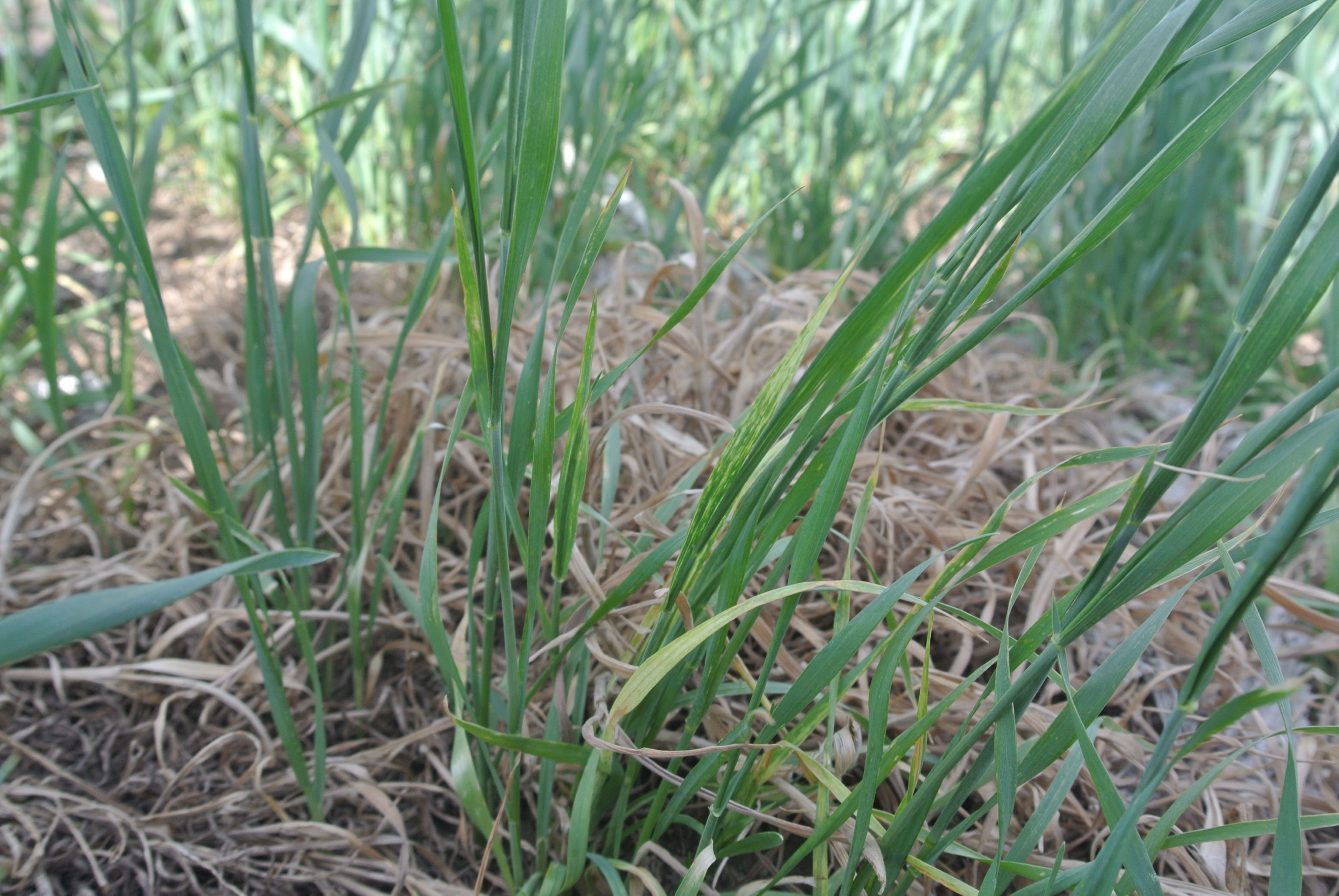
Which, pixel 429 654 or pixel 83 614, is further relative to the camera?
pixel 429 654

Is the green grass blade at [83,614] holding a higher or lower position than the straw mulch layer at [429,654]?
higher

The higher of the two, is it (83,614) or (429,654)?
(83,614)

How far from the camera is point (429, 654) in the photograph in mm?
842

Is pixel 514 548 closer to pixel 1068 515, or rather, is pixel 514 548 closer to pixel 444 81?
pixel 1068 515

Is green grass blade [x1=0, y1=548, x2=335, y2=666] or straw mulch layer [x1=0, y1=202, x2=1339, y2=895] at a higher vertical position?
green grass blade [x1=0, y1=548, x2=335, y2=666]

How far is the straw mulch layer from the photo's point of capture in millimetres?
689

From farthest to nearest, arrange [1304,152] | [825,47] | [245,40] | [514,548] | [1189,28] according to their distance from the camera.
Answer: [1304,152] < [825,47] < [514,548] < [245,40] < [1189,28]

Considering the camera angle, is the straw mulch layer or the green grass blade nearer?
the green grass blade

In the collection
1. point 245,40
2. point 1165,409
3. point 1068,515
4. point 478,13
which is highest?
point 478,13

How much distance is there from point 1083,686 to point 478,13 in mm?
1350

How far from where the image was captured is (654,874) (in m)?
0.67

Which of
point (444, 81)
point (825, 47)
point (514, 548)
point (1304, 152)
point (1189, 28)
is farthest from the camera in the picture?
point (1304, 152)

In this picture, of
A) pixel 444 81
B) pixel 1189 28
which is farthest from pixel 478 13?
pixel 1189 28

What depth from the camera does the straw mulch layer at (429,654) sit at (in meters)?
0.69
